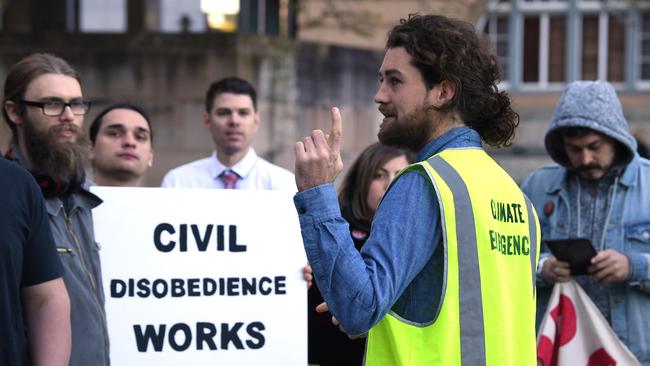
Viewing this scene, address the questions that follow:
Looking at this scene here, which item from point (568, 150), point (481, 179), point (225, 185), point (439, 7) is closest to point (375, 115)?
point (439, 7)

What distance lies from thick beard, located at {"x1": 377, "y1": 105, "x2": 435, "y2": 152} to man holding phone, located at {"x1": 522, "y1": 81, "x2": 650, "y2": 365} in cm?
189

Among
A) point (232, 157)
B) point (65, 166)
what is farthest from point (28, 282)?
point (232, 157)

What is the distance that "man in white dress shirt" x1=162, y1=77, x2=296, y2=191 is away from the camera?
21.2 feet

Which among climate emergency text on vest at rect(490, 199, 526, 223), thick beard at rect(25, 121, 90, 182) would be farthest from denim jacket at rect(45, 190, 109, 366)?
climate emergency text on vest at rect(490, 199, 526, 223)

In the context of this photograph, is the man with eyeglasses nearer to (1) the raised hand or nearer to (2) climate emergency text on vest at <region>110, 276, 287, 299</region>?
(2) climate emergency text on vest at <region>110, 276, 287, 299</region>

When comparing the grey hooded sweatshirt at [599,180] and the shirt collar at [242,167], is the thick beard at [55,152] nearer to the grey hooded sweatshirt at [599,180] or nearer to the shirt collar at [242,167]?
the shirt collar at [242,167]

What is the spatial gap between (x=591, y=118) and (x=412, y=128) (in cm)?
209

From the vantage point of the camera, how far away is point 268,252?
16.9 feet

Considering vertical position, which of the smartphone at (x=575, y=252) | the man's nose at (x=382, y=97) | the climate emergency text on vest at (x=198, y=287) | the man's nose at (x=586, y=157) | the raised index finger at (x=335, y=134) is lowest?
the climate emergency text on vest at (x=198, y=287)

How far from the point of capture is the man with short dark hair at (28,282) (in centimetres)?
333

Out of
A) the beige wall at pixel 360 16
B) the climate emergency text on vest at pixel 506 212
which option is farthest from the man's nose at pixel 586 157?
the beige wall at pixel 360 16

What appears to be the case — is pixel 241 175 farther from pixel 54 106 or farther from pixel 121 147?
pixel 54 106

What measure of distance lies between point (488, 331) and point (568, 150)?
89.1 inches

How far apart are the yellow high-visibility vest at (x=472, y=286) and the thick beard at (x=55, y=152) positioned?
66.8 inches
